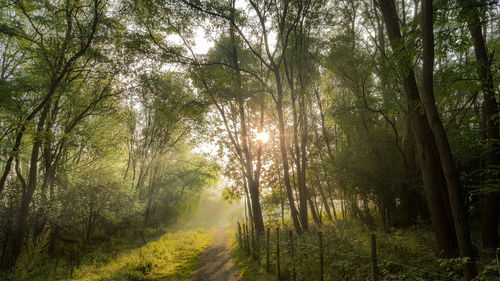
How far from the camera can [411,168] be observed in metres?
10.1

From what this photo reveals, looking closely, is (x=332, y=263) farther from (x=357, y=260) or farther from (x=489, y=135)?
(x=489, y=135)

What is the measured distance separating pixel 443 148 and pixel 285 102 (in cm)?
1156

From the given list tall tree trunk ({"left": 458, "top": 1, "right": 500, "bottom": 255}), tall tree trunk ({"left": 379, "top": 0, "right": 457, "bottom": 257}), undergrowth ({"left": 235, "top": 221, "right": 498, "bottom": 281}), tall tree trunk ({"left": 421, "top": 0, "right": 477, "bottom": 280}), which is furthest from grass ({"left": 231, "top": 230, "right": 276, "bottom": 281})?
tall tree trunk ({"left": 458, "top": 1, "right": 500, "bottom": 255})

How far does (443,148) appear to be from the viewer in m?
4.75

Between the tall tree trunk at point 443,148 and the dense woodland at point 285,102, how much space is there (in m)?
0.02

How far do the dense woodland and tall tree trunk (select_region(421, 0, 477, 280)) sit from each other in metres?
0.02

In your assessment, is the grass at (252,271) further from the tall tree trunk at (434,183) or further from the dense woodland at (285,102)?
the tall tree trunk at (434,183)

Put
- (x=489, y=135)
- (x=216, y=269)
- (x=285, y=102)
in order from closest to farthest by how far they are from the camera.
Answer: (x=489, y=135)
(x=216, y=269)
(x=285, y=102)

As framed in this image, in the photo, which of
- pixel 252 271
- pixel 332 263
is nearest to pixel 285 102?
pixel 252 271

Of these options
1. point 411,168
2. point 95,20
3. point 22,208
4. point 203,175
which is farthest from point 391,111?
point 203,175

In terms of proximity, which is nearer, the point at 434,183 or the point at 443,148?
the point at 443,148

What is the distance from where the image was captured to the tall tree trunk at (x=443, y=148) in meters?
4.43

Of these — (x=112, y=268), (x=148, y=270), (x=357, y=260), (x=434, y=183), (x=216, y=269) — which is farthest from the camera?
(x=216, y=269)

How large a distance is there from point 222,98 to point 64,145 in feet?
30.3
